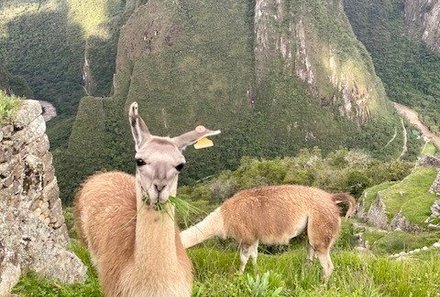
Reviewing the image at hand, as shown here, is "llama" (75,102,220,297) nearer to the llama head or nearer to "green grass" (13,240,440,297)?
the llama head

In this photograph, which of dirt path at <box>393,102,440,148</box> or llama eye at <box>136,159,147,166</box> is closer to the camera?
llama eye at <box>136,159,147,166</box>

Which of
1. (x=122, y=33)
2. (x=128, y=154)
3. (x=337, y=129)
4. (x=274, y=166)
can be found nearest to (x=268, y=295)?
(x=274, y=166)

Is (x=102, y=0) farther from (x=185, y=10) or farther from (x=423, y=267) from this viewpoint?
(x=423, y=267)

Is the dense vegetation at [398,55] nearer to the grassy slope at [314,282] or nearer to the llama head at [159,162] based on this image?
the grassy slope at [314,282]

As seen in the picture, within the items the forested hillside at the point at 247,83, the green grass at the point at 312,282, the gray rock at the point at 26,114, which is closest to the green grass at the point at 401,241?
the green grass at the point at 312,282

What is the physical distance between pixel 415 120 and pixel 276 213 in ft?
237

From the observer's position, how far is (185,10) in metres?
77.2

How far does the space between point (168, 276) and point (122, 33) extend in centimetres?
8224

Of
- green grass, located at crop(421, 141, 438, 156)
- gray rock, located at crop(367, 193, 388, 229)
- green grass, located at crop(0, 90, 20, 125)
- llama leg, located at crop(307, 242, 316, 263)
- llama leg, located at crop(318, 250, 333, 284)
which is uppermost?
green grass, located at crop(0, 90, 20, 125)

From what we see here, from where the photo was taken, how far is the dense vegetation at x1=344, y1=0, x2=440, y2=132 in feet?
273

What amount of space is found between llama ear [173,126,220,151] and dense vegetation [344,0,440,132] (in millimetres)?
72713

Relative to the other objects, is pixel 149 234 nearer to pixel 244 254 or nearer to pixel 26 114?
pixel 244 254

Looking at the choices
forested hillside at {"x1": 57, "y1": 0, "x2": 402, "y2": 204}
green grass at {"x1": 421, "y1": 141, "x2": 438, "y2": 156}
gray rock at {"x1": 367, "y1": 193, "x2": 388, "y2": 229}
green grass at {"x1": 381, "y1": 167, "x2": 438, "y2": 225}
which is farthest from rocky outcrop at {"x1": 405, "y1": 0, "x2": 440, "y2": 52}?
gray rock at {"x1": 367, "y1": 193, "x2": 388, "y2": 229}

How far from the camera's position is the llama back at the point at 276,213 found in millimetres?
6055
